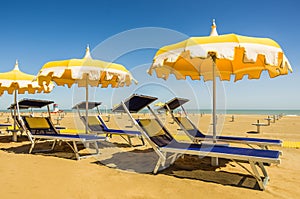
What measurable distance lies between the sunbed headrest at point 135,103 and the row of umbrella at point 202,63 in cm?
60

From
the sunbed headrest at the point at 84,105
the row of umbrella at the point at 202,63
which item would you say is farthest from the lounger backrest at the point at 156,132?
the sunbed headrest at the point at 84,105

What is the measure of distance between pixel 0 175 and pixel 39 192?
3.97 feet

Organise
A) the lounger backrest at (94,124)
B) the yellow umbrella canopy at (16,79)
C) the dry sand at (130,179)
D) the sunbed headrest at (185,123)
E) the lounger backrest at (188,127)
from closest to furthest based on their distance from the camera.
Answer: the dry sand at (130,179) < the lounger backrest at (188,127) < the sunbed headrest at (185,123) < the yellow umbrella canopy at (16,79) < the lounger backrest at (94,124)

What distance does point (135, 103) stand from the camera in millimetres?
5066

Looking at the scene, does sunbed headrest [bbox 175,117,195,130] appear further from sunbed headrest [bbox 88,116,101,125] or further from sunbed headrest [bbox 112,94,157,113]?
sunbed headrest [bbox 88,116,101,125]

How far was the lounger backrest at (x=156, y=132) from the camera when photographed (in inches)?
191

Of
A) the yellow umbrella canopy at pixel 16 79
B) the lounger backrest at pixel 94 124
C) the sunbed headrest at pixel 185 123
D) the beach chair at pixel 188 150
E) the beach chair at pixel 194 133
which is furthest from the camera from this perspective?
the lounger backrest at pixel 94 124

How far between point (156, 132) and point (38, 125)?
12.2 ft

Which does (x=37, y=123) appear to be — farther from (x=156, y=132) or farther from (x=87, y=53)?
(x=156, y=132)

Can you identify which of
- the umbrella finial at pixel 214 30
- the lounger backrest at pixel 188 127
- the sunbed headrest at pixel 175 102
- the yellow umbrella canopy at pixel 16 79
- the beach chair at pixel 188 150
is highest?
the umbrella finial at pixel 214 30

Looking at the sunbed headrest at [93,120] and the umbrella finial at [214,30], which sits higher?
the umbrella finial at [214,30]

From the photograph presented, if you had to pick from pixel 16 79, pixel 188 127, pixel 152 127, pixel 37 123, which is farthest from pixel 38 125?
pixel 188 127

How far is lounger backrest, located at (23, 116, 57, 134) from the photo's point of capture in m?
6.61

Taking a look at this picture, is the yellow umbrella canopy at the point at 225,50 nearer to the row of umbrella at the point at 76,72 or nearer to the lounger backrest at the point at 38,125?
the row of umbrella at the point at 76,72
